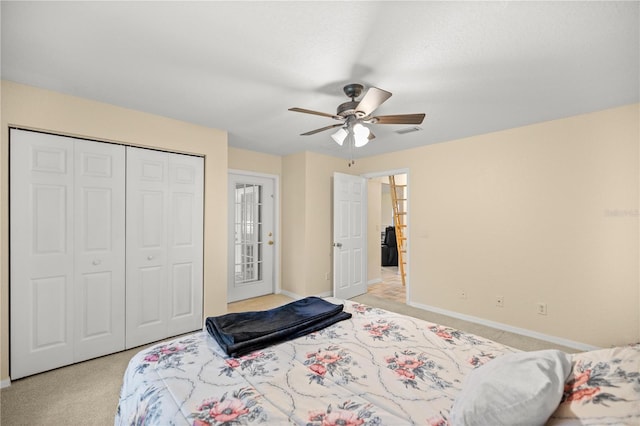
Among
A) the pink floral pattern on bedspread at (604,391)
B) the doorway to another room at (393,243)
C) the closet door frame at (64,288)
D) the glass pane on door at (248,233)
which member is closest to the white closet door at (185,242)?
the closet door frame at (64,288)

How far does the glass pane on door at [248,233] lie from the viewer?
453 centimetres

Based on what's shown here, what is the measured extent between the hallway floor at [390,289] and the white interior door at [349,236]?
29 centimetres

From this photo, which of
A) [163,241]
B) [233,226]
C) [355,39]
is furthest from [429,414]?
[233,226]

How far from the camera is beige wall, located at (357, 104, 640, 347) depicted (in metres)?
2.70

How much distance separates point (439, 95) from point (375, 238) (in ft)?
11.7

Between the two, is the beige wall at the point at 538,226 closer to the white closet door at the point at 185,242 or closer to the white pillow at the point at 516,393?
the white pillow at the point at 516,393

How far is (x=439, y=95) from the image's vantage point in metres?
2.45

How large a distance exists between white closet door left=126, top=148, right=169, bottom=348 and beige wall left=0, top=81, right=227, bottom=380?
0.21 metres

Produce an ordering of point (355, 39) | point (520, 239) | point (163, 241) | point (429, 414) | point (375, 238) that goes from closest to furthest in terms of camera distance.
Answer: point (429, 414) < point (355, 39) < point (163, 241) < point (520, 239) < point (375, 238)

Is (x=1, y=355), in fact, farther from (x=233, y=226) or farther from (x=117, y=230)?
(x=233, y=226)

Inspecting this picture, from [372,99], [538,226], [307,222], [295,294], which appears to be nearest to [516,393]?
[372,99]

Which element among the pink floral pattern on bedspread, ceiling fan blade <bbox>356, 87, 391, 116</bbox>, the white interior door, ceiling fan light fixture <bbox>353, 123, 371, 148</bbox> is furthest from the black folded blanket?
the white interior door

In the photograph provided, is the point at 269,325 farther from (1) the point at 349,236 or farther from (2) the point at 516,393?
(1) the point at 349,236

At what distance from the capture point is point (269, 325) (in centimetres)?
176
